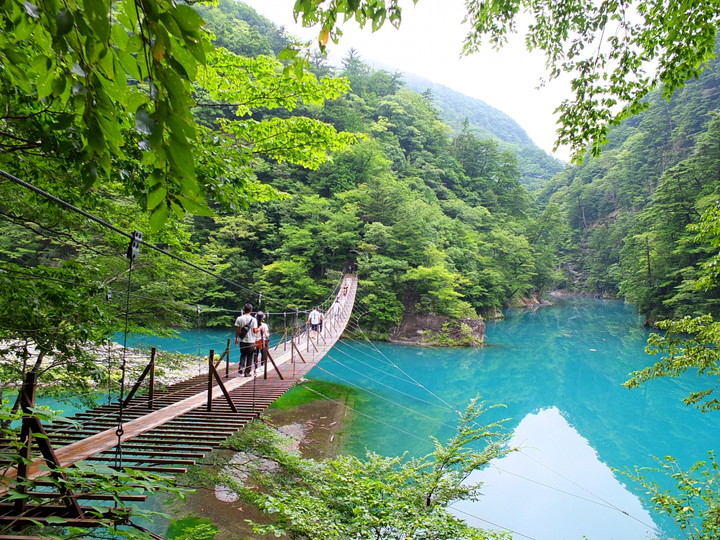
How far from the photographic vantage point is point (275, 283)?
12.5 meters

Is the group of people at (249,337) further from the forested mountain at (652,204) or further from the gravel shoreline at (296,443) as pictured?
the forested mountain at (652,204)

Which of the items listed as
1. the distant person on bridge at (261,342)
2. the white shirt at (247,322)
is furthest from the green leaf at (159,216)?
the white shirt at (247,322)

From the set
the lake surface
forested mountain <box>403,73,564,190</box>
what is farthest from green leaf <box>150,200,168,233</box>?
forested mountain <box>403,73,564,190</box>

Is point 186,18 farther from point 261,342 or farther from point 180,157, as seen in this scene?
point 261,342

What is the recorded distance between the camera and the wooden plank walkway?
166 cm

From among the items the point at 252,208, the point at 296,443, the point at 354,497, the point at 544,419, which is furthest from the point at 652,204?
the point at 354,497

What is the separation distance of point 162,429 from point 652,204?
63.7ft

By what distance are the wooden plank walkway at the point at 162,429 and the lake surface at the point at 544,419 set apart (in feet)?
3.30

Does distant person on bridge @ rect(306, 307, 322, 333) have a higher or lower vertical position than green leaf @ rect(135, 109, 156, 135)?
lower

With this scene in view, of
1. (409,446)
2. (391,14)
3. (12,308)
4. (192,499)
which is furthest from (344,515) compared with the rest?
(409,446)

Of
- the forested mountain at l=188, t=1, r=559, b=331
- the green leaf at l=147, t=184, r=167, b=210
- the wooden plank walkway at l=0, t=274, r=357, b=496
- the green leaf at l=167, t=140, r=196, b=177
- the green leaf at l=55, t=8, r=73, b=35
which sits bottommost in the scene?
the wooden plank walkway at l=0, t=274, r=357, b=496

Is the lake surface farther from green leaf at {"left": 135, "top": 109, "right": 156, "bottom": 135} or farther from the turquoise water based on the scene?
green leaf at {"left": 135, "top": 109, "right": 156, "bottom": 135}

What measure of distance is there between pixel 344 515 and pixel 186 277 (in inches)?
142

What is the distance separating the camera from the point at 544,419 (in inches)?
312
